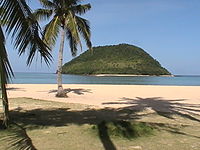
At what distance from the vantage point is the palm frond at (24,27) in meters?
6.04

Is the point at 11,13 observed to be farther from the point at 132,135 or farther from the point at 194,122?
the point at 194,122

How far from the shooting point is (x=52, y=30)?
1733 centimetres

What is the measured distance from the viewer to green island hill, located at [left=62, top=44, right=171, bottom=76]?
11319cm

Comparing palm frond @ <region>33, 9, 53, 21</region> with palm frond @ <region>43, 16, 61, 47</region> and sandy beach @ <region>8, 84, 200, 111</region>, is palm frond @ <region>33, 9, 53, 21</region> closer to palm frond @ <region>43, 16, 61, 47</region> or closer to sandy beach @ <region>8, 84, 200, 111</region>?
palm frond @ <region>43, 16, 61, 47</region>

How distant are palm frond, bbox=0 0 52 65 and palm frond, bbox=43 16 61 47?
33.0 ft

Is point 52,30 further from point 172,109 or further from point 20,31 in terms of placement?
point 20,31

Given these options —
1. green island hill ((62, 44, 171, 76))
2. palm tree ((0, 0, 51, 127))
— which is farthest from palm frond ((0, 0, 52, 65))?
green island hill ((62, 44, 171, 76))

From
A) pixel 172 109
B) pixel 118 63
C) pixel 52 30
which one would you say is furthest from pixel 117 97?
pixel 118 63

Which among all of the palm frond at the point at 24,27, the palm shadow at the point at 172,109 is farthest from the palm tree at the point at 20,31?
the palm shadow at the point at 172,109

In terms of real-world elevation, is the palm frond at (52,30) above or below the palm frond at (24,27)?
above

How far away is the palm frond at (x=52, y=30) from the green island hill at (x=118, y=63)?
3501 inches

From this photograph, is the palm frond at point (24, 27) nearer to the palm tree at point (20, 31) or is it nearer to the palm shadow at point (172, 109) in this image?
the palm tree at point (20, 31)

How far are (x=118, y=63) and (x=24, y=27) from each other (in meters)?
112

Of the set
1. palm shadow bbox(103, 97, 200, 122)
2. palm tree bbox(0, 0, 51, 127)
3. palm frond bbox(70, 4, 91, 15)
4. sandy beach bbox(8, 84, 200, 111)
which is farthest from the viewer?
palm frond bbox(70, 4, 91, 15)
